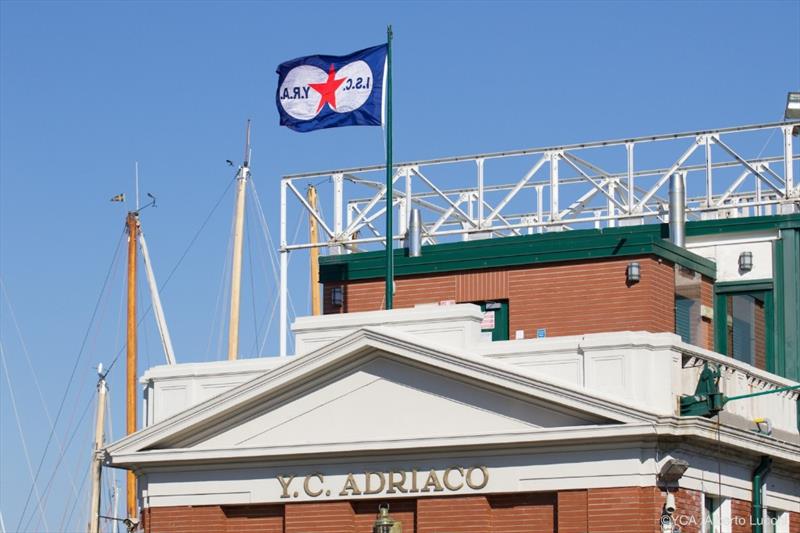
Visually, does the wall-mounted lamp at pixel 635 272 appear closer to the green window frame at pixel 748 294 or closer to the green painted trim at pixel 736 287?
the green window frame at pixel 748 294

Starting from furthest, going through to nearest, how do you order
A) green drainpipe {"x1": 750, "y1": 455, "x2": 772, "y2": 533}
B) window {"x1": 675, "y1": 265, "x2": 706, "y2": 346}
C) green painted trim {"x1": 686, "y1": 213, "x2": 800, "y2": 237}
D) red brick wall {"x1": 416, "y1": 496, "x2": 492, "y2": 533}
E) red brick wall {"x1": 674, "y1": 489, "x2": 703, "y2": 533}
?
1. green painted trim {"x1": 686, "y1": 213, "x2": 800, "y2": 237}
2. window {"x1": 675, "y1": 265, "x2": 706, "y2": 346}
3. green drainpipe {"x1": 750, "y1": 455, "x2": 772, "y2": 533}
4. red brick wall {"x1": 416, "y1": 496, "x2": 492, "y2": 533}
5. red brick wall {"x1": 674, "y1": 489, "x2": 703, "y2": 533}

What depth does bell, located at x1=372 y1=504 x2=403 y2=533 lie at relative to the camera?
1524 inches

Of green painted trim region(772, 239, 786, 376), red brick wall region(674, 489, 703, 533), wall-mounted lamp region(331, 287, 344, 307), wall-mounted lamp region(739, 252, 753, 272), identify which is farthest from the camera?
wall-mounted lamp region(331, 287, 344, 307)

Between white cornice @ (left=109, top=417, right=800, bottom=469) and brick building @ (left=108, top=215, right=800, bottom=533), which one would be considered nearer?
white cornice @ (left=109, top=417, right=800, bottom=469)

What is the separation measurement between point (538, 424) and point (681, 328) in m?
6.58

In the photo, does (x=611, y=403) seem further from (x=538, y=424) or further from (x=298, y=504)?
(x=298, y=504)

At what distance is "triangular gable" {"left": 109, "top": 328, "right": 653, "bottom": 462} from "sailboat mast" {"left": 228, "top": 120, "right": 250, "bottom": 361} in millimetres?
18934

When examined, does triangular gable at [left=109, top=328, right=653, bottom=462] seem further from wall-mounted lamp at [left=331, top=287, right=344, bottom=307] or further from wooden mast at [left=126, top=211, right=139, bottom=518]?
wooden mast at [left=126, top=211, right=139, bottom=518]

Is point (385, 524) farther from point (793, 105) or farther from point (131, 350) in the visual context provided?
point (131, 350)

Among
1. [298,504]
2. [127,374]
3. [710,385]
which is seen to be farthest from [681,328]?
[127,374]

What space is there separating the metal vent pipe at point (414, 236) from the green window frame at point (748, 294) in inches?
267

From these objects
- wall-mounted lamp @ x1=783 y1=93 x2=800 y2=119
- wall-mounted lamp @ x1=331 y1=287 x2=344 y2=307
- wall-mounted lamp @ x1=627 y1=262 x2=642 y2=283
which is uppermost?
wall-mounted lamp @ x1=783 y1=93 x2=800 y2=119

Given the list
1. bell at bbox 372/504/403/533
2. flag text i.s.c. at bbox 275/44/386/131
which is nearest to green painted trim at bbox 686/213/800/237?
flag text i.s.c. at bbox 275/44/386/131

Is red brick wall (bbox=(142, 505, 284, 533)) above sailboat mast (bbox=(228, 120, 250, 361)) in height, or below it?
below
